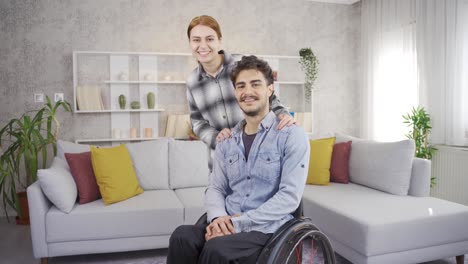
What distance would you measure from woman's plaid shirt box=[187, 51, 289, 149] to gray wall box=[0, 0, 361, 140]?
9.20ft

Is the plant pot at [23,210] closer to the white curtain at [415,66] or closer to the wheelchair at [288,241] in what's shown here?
the wheelchair at [288,241]

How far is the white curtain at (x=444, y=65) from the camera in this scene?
12.9ft

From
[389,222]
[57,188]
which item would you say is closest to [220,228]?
[389,222]

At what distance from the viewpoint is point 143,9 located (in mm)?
4812

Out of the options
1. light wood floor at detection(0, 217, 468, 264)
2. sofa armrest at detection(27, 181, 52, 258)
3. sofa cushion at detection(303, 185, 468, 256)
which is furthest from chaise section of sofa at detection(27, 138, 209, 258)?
sofa cushion at detection(303, 185, 468, 256)

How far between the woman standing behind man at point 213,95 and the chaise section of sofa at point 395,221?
3.57 ft

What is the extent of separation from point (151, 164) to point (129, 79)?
1488 mm

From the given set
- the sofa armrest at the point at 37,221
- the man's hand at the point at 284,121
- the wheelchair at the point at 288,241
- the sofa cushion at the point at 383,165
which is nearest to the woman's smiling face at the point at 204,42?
the man's hand at the point at 284,121

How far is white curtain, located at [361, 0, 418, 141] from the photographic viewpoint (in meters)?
4.64

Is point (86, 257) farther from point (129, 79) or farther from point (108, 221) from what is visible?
point (129, 79)

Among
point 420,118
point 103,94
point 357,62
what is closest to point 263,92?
point 420,118

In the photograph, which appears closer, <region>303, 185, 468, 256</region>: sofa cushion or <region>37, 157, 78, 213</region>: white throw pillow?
<region>303, 185, 468, 256</region>: sofa cushion

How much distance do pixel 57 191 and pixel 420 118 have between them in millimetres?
3385

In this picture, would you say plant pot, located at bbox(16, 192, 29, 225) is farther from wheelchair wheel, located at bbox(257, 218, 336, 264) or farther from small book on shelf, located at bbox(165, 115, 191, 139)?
wheelchair wheel, located at bbox(257, 218, 336, 264)
